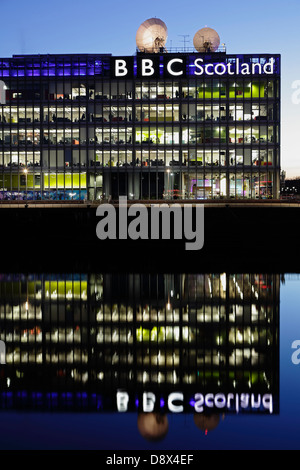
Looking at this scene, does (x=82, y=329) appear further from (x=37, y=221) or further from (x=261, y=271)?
(x=37, y=221)

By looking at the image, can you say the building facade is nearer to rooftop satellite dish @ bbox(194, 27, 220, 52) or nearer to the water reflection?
rooftop satellite dish @ bbox(194, 27, 220, 52)

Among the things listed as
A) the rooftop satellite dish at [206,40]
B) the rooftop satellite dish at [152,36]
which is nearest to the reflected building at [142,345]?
the rooftop satellite dish at [152,36]

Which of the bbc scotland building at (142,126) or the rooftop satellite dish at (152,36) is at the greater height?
the rooftop satellite dish at (152,36)

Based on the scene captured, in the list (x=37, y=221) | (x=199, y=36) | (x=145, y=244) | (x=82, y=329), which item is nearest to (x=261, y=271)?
(x=145, y=244)

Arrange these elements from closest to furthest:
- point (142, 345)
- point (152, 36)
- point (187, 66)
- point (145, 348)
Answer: point (145, 348), point (142, 345), point (187, 66), point (152, 36)

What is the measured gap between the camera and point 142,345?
62.8ft

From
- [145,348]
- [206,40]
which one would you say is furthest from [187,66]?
[145,348]

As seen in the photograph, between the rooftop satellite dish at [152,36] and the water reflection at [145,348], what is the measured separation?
2938 inches

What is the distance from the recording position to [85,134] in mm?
99125

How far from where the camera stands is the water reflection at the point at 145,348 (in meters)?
13.5

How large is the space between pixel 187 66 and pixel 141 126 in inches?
534

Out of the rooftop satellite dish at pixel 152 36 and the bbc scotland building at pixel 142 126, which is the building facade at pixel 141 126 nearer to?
the bbc scotland building at pixel 142 126

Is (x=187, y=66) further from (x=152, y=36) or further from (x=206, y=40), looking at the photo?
(x=152, y=36)
